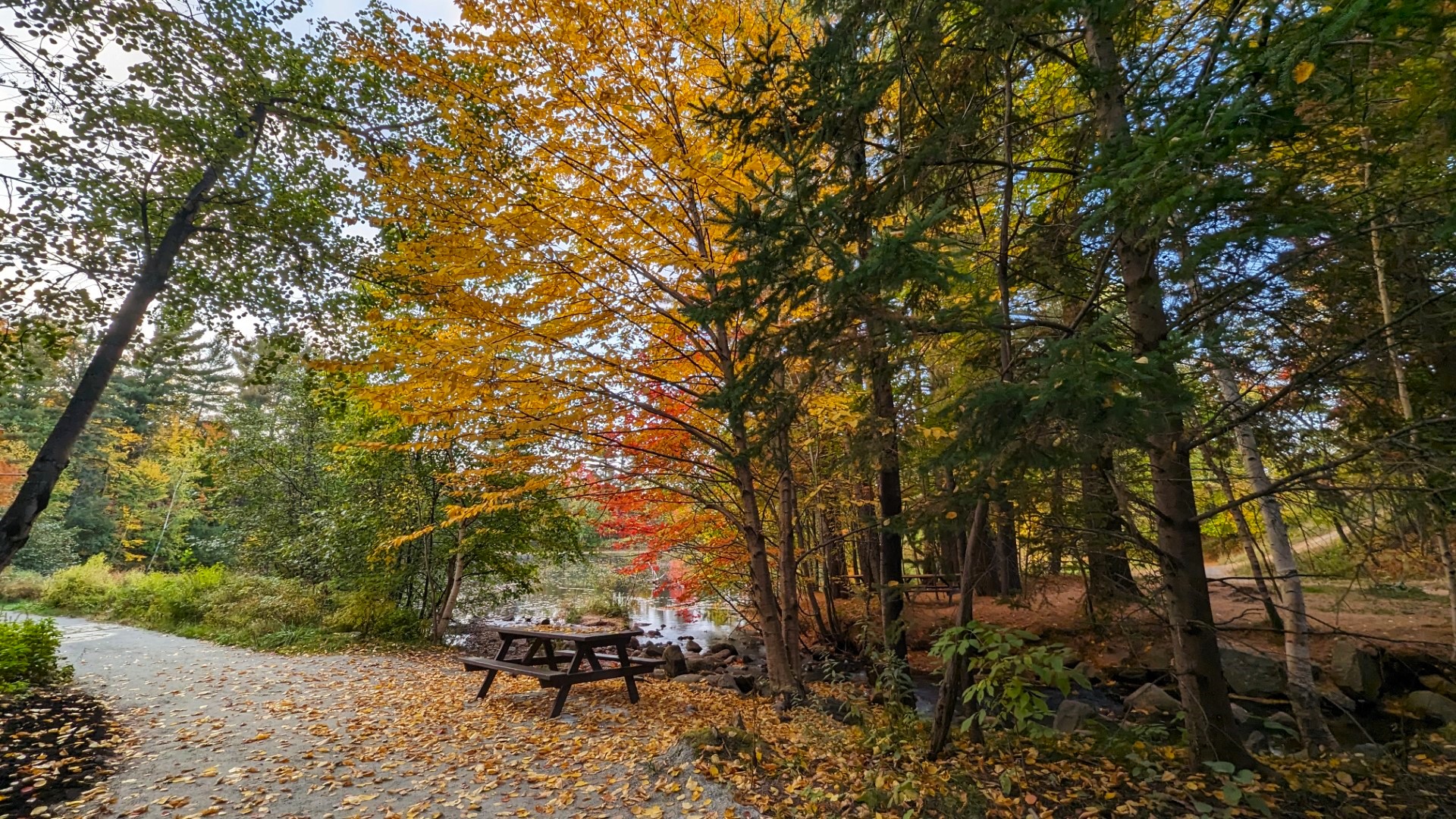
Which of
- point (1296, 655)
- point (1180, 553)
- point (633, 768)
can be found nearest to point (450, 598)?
point (633, 768)

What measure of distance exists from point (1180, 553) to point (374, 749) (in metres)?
6.01

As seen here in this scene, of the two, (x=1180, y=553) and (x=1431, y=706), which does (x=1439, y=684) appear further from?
(x=1180, y=553)

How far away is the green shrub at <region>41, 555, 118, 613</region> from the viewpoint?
14219 millimetres

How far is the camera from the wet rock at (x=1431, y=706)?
591 cm

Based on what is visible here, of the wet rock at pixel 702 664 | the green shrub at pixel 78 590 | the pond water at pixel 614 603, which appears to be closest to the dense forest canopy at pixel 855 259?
the wet rock at pixel 702 664

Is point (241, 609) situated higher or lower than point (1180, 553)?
lower

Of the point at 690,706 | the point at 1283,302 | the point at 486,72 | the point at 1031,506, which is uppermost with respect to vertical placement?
the point at 486,72

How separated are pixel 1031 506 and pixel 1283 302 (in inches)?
69.7

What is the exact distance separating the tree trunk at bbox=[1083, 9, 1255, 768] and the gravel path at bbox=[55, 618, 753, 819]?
8.82ft

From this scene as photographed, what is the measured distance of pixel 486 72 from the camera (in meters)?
4.96

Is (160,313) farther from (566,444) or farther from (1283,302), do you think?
(1283,302)

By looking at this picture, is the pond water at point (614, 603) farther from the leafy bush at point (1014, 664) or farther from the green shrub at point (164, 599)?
the leafy bush at point (1014, 664)

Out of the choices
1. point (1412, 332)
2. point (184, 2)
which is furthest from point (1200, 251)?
point (184, 2)

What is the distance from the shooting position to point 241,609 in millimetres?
10828
